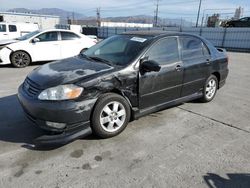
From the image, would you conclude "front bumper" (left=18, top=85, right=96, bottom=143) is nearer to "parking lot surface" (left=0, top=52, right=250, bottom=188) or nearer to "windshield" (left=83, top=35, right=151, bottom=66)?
"parking lot surface" (left=0, top=52, right=250, bottom=188)

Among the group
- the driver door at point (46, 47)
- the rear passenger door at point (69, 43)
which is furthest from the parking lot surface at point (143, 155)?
the rear passenger door at point (69, 43)

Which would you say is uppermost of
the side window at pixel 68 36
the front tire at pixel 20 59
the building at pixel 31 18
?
the building at pixel 31 18

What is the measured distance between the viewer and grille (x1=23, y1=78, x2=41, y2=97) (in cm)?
316

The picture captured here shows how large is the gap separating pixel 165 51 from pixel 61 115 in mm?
2112

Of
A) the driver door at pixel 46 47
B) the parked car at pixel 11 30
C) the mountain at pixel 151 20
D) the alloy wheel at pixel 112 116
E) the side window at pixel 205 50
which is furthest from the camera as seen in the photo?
the mountain at pixel 151 20

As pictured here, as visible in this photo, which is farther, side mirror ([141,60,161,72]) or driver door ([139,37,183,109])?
driver door ([139,37,183,109])

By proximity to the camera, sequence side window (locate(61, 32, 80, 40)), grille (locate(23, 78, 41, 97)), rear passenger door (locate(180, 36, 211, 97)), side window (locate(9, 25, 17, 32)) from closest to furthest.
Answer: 1. grille (locate(23, 78, 41, 97))
2. rear passenger door (locate(180, 36, 211, 97))
3. side window (locate(61, 32, 80, 40))
4. side window (locate(9, 25, 17, 32))

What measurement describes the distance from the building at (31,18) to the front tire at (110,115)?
3811cm

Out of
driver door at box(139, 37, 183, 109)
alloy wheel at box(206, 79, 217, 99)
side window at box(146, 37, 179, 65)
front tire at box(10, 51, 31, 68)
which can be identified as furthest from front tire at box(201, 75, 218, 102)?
front tire at box(10, 51, 31, 68)

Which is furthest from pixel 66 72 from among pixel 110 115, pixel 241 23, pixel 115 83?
pixel 241 23

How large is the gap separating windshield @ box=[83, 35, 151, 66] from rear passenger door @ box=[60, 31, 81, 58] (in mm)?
5495

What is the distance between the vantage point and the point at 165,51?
4020mm

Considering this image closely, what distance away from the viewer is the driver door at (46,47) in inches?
357

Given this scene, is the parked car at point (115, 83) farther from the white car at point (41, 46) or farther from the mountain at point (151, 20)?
the mountain at point (151, 20)
